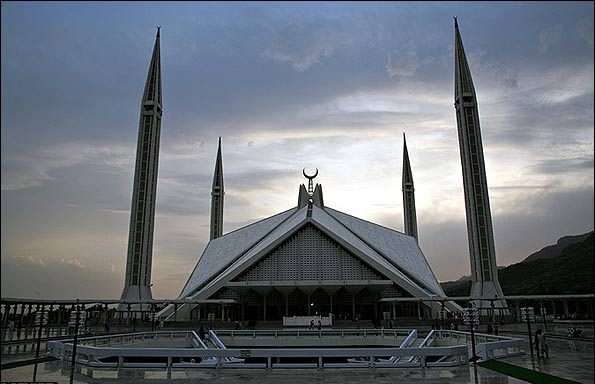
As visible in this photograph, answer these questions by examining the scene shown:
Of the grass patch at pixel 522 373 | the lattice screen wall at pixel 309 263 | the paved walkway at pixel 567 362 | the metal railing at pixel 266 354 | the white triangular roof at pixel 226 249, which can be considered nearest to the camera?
the grass patch at pixel 522 373

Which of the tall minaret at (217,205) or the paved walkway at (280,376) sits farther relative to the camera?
the tall minaret at (217,205)

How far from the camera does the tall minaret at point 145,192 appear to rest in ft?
101

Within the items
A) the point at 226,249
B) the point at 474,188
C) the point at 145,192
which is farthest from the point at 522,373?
the point at 226,249

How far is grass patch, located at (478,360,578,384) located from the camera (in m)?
8.49

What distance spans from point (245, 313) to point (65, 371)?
74.7 ft

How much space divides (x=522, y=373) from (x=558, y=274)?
174 feet

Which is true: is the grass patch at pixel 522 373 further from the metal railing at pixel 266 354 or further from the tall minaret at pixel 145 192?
the tall minaret at pixel 145 192

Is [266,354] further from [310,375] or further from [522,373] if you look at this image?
[522,373]

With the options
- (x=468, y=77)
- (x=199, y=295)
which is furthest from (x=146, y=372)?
(x=468, y=77)

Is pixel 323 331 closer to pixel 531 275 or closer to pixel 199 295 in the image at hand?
pixel 199 295

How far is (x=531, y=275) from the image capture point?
7294cm

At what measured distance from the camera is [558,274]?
56.3 m

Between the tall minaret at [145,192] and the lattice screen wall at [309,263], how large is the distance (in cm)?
574

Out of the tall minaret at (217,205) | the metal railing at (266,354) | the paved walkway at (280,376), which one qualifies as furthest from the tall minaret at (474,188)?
the tall minaret at (217,205)
